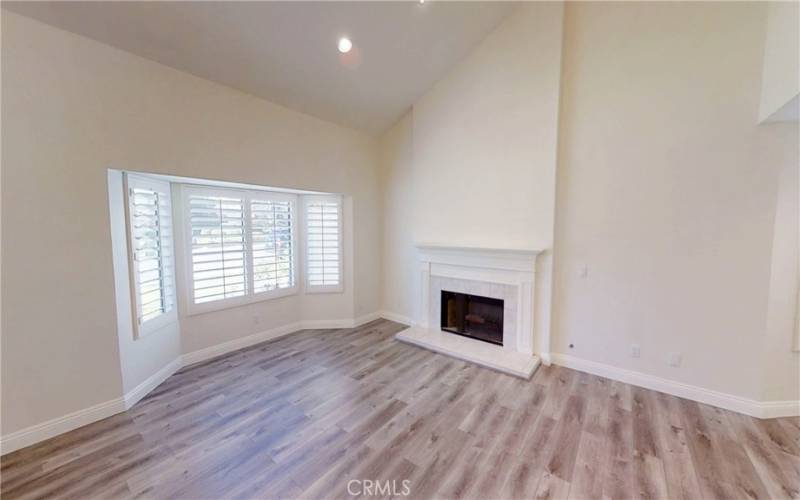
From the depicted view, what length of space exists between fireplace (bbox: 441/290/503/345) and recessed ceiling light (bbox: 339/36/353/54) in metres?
3.17

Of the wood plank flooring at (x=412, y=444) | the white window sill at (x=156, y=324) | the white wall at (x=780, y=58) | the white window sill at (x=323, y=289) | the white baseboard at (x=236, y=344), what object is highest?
the white wall at (x=780, y=58)

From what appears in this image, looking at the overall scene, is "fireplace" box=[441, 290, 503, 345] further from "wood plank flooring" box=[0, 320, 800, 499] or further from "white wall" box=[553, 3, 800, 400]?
"wood plank flooring" box=[0, 320, 800, 499]

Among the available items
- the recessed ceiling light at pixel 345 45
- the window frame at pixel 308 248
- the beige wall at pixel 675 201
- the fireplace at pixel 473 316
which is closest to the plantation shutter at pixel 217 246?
the window frame at pixel 308 248

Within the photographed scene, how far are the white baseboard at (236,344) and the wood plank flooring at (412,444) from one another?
0.28 metres

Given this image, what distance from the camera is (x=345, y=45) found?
10.5 ft

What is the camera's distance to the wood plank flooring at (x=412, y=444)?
→ 77.0 inches

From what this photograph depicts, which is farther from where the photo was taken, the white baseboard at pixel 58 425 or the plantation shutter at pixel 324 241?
the plantation shutter at pixel 324 241

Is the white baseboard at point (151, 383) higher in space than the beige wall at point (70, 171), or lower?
lower

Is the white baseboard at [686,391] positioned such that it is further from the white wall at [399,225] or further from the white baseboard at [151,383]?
the white baseboard at [151,383]

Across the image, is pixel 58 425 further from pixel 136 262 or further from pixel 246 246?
pixel 246 246

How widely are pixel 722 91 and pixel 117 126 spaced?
5194 mm

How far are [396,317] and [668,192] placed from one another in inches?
150

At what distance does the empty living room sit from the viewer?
216 centimetres

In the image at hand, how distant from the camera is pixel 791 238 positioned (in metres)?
2.55
